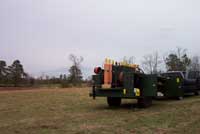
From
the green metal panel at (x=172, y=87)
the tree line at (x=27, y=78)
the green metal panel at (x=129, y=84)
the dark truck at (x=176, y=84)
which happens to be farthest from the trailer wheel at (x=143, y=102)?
the tree line at (x=27, y=78)

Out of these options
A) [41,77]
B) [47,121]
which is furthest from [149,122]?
[41,77]

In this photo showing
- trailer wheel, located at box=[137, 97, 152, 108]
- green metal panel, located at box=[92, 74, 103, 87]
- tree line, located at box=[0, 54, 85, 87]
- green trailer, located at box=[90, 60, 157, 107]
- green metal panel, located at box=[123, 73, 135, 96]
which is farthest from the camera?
tree line, located at box=[0, 54, 85, 87]

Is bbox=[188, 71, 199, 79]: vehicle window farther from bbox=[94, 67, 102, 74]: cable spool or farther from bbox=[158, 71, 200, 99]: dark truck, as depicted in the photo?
bbox=[94, 67, 102, 74]: cable spool

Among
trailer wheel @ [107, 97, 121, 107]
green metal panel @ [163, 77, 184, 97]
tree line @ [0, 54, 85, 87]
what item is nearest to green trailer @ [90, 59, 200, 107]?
trailer wheel @ [107, 97, 121, 107]

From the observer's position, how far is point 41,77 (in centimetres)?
5881

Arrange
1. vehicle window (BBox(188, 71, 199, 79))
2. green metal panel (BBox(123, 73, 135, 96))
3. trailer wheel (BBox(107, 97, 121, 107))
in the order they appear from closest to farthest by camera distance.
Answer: green metal panel (BBox(123, 73, 135, 96)) → trailer wheel (BBox(107, 97, 121, 107)) → vehicle window (BBox(188, 71, 199, 79))

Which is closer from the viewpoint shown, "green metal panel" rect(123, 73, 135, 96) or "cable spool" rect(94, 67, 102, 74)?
"green metal panel" rect(123, 73, 135, 96)

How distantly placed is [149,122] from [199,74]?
10.6m

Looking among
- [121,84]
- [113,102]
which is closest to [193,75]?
[113,102]

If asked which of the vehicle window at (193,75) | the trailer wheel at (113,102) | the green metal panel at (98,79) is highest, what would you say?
the vehicle window at (193,75)

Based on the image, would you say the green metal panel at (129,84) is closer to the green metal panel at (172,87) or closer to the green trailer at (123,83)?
the green trailer at (123,83)

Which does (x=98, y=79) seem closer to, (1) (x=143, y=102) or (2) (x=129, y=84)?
(2) (x=129, y=84)

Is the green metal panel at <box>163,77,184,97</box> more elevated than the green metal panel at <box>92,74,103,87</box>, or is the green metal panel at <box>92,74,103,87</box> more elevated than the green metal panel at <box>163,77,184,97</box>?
the green metal panel at <box>92,74,103,87</box>

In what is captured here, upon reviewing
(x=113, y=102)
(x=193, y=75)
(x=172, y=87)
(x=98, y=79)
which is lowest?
(x=113, y=102)
